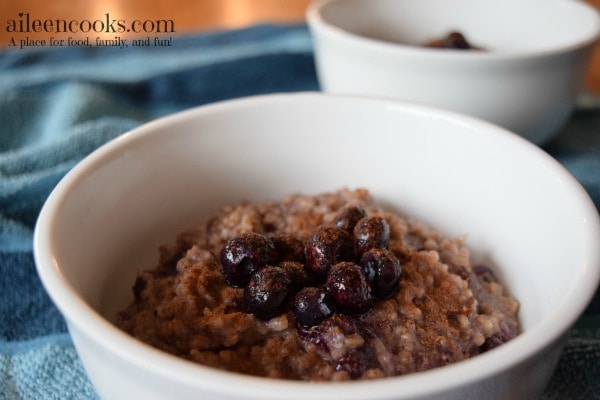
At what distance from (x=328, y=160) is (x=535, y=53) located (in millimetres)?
397

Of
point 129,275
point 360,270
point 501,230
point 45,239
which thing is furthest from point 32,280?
point 501,230

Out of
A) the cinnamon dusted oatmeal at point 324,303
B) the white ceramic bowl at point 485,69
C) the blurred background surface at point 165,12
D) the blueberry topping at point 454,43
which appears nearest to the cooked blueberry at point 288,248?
the cinnamon dusted oatmeal at point 324,303

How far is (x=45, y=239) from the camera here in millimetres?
659

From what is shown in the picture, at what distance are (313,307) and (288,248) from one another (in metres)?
0.11

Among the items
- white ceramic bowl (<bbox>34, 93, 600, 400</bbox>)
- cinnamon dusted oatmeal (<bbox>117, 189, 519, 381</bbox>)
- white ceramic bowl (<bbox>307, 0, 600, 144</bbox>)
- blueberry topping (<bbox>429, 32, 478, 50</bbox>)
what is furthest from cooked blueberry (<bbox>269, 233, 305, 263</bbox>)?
blueberry topping (<bbox>429, 32, 478, 50</bbox>)

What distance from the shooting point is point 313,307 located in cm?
67

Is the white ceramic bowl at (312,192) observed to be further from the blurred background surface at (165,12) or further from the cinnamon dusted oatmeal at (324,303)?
the blurred background surface at (165,12)

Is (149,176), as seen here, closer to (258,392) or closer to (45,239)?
(45,239)

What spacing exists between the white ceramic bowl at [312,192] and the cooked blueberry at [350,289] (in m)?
0.16

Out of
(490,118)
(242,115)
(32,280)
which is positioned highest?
(242,115)

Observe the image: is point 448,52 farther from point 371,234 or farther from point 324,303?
point 324,303

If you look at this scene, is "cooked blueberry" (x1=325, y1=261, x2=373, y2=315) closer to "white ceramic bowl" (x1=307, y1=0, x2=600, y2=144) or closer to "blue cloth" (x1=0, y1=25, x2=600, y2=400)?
"blue cloth" (x1=0, y1=25, x2=600, y2=400)

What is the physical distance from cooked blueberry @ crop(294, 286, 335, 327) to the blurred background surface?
1242 mm

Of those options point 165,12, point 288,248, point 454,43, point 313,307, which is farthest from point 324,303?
point 165,12
